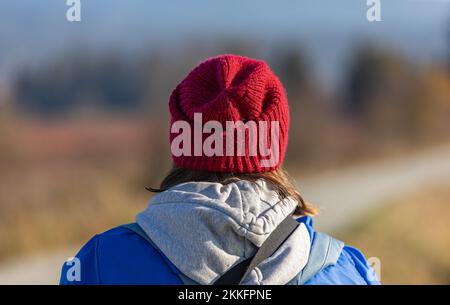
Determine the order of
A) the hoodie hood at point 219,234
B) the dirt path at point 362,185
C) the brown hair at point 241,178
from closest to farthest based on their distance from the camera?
the hoodie hood at point 219,234 < the brown hair at point 241,178 < the dirt path at point 362,185

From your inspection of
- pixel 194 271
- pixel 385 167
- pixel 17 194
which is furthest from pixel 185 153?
pixel 385 167

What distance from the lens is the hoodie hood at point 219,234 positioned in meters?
1.21

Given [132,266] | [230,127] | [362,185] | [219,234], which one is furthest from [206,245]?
[362,185]

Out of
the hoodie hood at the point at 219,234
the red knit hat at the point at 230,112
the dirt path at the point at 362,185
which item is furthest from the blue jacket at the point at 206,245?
the dirt path at the point at 362,185

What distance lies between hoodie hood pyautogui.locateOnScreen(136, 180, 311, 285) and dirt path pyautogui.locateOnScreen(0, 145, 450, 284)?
4.18 meters

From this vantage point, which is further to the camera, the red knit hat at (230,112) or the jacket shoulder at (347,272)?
the red knit hat at (230,112)

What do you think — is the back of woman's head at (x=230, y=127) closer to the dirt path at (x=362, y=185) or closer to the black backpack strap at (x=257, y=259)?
the black backpack strap at (x=257, y=259)

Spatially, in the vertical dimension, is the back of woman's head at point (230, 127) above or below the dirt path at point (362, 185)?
above

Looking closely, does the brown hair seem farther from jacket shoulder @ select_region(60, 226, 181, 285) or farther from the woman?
jacket shoulder @ select_region(60, 226, 181, 285)

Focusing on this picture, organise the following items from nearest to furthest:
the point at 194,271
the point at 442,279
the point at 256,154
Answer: the point at 194,271 < the point at 256,154 < the point at 442,279

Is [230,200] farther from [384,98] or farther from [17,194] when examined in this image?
[384,98]

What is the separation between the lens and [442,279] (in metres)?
5.15
